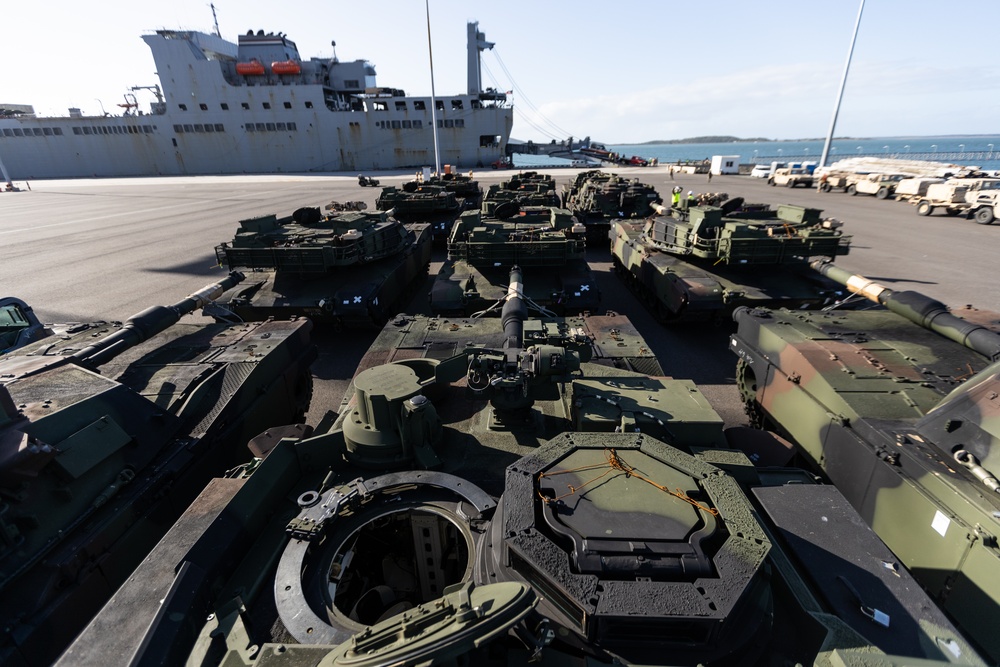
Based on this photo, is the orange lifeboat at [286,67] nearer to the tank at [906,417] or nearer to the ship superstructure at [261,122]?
the ship superstructure at [261,122]

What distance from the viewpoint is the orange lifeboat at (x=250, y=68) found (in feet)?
198

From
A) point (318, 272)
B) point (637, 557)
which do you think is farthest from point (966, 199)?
point (637, 557)

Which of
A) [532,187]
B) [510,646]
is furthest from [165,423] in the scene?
[532,187]

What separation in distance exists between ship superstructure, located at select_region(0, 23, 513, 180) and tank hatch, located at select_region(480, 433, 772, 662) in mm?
66208

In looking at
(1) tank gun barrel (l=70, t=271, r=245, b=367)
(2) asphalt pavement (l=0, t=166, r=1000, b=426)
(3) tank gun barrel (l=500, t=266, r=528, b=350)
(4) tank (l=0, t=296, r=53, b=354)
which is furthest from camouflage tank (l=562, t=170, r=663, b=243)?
(4) tank (l=0, t=296, r=53, b=354)

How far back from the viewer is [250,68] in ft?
199

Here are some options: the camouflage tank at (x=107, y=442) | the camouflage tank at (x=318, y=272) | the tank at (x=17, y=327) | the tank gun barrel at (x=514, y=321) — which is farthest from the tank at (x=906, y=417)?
the tank at (x=17, y=327)

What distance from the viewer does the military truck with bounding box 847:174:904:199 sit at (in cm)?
3816

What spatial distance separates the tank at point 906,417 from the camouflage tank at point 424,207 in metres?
15.7

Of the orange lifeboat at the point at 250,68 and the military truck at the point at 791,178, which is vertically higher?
the orange lifeboat at the point at 250,68

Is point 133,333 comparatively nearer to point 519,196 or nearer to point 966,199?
point 519,196

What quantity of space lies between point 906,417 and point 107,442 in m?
9.54

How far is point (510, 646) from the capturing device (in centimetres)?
288

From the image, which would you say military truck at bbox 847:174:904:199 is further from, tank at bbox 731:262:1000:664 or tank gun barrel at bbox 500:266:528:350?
tank gun barrel at bbox 500:266:528:350
